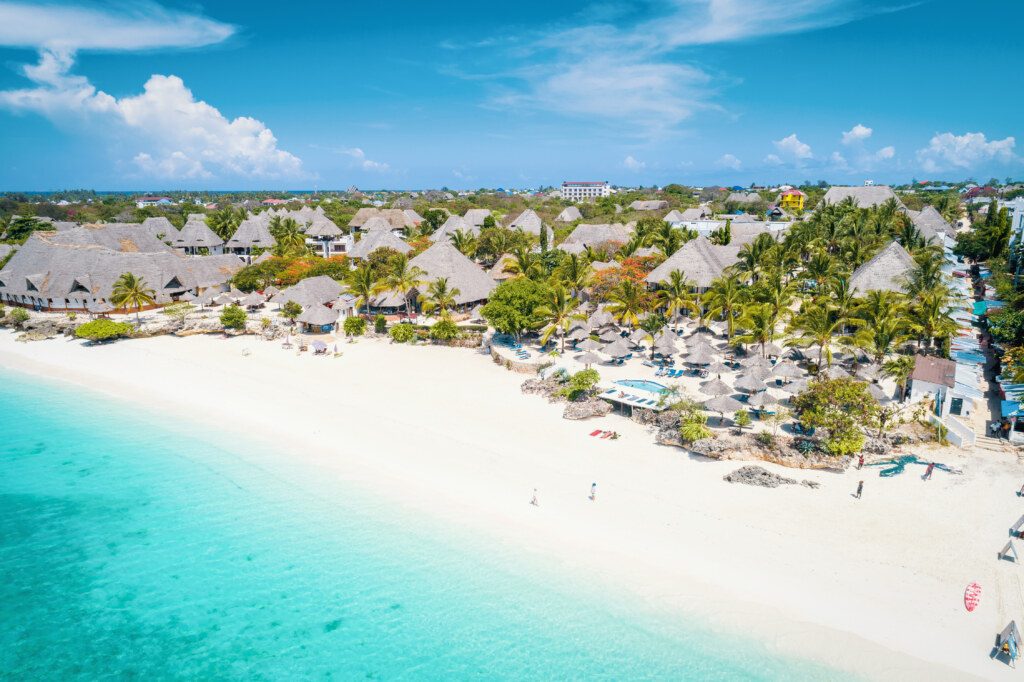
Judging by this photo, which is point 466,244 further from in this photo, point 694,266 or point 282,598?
point 282,598

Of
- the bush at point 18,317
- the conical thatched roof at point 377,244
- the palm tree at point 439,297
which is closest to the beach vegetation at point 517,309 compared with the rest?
the palm tree at point 439,297

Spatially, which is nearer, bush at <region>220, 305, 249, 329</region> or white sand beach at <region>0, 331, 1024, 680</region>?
white sand beach at <region>0, 331, 1024, 680</region>

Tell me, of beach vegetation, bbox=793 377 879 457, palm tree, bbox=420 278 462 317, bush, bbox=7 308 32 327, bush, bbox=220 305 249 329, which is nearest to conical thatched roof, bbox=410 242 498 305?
palm tree, bbox=420 278 462 317

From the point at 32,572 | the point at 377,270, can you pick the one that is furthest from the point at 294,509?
the point at 377,270

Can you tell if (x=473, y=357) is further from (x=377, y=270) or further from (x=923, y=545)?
(x=923, y=545)

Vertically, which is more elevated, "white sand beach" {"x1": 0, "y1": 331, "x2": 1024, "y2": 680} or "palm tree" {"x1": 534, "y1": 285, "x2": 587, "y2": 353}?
"palm tree" {"x1": 534, "y1": 285, "x2": 587, "y2": 353}

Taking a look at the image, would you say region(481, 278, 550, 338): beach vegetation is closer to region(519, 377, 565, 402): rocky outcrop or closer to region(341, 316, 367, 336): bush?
region(519, 377, 565, 402): rocky outcrop
